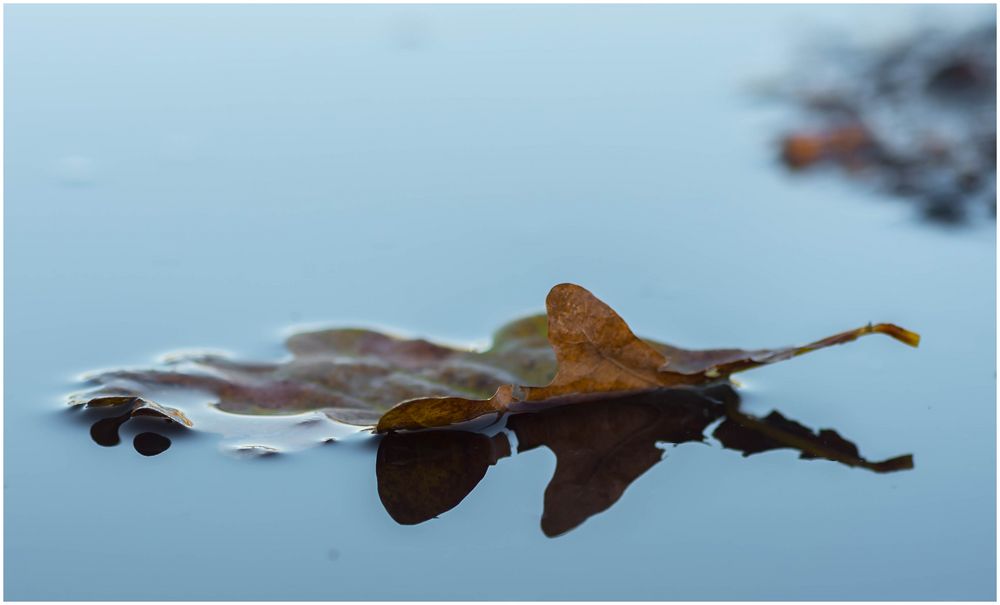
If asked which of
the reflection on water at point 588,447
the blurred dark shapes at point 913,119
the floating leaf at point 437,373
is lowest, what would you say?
the reflection on water at point 588,447

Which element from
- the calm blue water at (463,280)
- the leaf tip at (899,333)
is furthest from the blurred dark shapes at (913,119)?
the leaf tip at (899,333)

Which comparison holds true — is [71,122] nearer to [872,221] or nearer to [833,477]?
[872,221]

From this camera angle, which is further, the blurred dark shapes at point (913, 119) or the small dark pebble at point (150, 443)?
the blurred dark shapes at point (913, 119)

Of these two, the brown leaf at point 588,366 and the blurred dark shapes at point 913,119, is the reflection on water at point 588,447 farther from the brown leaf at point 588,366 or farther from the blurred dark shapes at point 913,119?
the blurred dark shapes at point 913,119

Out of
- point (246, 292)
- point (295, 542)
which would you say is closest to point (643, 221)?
point (246, 292)

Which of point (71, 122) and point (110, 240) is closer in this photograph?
point (110, 240)
